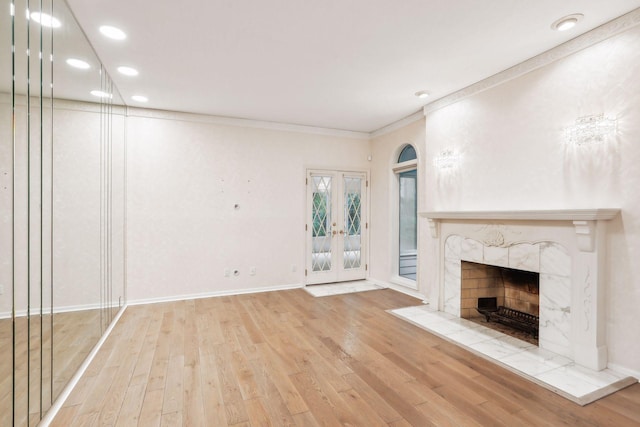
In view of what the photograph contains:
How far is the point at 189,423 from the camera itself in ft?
6.54

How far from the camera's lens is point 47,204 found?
2.02 meters

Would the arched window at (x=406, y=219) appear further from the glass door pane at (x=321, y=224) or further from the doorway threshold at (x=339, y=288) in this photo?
the glass door pane at (x=321, y=224)

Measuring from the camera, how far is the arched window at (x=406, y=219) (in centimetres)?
555

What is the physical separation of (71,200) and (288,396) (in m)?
2.23

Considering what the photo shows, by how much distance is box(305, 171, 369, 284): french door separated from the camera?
5.70 metres

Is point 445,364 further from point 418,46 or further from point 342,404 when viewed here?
point 418,46

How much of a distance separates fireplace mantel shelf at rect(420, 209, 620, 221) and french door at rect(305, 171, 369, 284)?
2.17m

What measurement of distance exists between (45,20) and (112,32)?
77 cm

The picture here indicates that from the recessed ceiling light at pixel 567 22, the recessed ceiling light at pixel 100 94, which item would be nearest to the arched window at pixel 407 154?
the recessed ceiling light at pixel 567 22

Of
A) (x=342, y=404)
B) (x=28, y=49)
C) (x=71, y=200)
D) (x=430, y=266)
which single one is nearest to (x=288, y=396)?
(x=342, y=404)

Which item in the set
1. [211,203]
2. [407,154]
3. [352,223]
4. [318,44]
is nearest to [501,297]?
[407,154]

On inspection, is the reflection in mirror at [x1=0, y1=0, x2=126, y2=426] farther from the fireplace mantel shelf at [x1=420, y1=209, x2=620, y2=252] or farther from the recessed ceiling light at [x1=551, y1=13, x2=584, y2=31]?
the fireplace mantel shelf at [x1=420, y1=209, x2=620, y2=252]

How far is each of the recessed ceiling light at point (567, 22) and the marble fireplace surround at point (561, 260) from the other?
154cm

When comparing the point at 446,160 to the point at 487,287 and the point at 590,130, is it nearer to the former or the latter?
the point at 590,130
